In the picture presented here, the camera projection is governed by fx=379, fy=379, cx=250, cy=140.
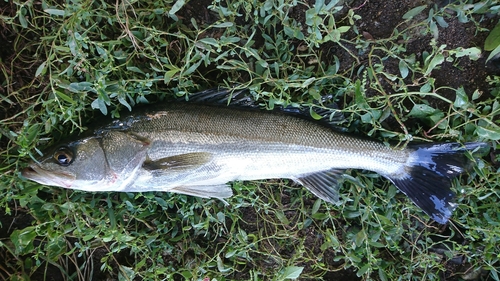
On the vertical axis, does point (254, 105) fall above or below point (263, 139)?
above

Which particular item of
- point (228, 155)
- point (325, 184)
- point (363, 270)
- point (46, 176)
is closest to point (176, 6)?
point (228, 155)

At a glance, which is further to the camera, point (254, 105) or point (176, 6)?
point (254, 105)

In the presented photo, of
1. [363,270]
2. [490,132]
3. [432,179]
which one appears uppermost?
[490,132]

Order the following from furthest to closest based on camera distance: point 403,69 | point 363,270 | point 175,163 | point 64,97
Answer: point 363,270 → point 403,69 → point 175,163 → point 64,97

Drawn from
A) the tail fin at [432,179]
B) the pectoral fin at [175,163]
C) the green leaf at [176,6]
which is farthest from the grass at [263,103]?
the pectoral fin at [175,163]

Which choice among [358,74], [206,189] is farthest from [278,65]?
[206,189]

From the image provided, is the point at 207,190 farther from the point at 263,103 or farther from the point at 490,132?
the point at 490,132

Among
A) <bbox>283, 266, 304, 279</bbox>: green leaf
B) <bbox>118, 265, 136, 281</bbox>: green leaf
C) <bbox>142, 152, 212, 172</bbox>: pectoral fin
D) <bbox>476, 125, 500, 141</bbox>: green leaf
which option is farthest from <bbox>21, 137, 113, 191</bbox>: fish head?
<bbox>476, 125, 500, 141</bbox>: green leaf

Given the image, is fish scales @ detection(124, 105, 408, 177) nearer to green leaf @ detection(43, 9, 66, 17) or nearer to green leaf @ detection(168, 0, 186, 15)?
green leaf @ detection(168, 0, 186, 15)
